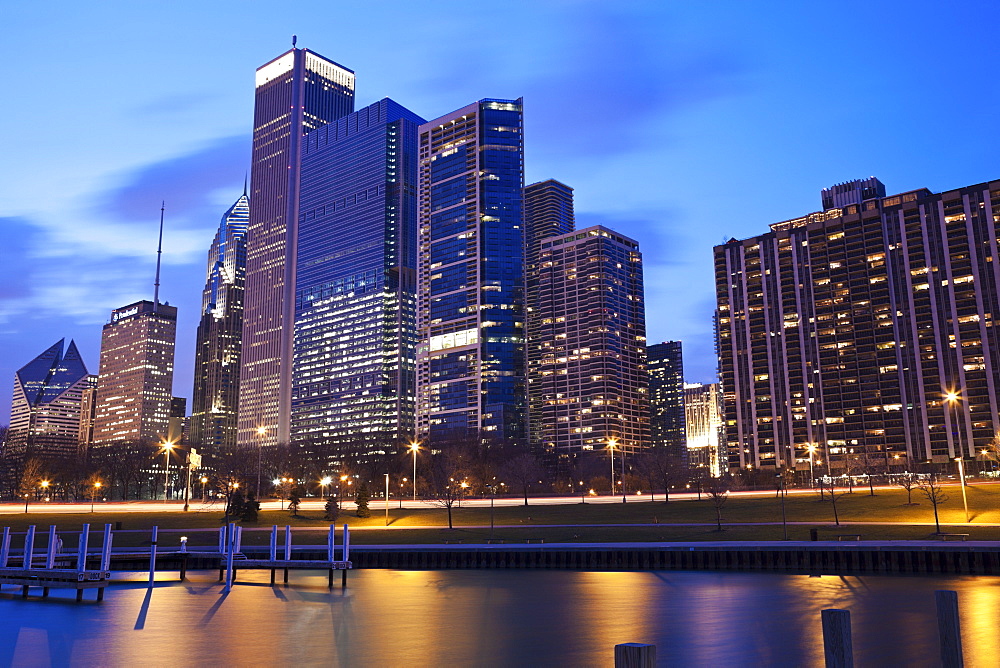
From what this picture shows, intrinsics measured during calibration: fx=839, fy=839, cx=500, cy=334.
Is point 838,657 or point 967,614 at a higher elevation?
point 838,657

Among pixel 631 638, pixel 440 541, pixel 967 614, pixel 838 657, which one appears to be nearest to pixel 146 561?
pixel 440 541

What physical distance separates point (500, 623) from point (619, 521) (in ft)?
182

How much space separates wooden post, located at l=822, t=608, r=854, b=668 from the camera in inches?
365

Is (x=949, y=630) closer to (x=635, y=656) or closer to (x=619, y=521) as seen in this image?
(x=635, y=656)

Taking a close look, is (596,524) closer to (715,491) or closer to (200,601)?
(715,491)

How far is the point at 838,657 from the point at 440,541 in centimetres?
7229

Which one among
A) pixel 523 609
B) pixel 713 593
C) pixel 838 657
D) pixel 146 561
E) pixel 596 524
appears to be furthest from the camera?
pixel 596 524

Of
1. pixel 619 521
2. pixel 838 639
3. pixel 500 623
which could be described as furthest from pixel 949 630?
pixel 619 521

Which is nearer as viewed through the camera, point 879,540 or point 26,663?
point 26,663

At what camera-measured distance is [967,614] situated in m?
32.9

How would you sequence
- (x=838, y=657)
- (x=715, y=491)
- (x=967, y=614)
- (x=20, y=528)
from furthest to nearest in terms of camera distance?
1. (x=20, y=528)
2. (x=715, y=491)
3. (x=967, y=614)
4. (x=838, y=657)

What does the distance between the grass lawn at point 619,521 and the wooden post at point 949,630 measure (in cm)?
5788

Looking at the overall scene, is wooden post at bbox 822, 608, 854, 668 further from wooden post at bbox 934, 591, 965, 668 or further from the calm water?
the calm water

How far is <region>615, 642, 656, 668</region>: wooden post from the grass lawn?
203 feet
